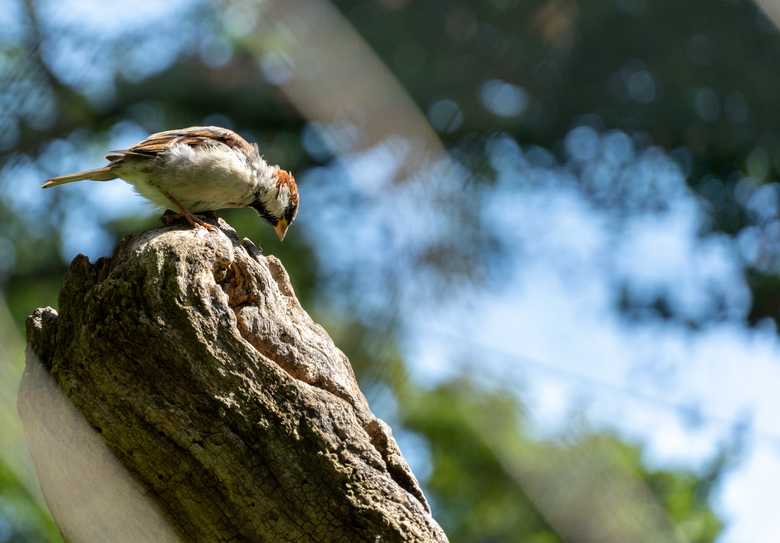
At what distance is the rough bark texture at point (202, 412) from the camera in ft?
8.09

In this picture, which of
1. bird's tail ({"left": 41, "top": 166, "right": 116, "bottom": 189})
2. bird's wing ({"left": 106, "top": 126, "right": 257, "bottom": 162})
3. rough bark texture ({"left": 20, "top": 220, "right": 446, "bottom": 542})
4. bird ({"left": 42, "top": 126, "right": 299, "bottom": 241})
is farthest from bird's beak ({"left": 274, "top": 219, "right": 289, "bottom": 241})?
rough bark texture ({"left": 20, "top": 220, "right": 446, "bottom": 542})

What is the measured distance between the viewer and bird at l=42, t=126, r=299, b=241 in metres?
3.67

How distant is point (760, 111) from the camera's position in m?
10.4

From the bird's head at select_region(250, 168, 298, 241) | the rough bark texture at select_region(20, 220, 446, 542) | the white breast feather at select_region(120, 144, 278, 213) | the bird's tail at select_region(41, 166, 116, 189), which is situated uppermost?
the bird's head at select_region(250, 168, 298, 241)

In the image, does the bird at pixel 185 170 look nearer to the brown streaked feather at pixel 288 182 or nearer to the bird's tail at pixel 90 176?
the bird's tail at pixel 90 176

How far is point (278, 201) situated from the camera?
4348mm

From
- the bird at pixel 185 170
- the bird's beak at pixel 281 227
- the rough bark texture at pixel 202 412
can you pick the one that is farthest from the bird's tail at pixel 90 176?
the rough bark texture at pixel 202 412

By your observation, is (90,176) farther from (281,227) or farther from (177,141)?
(281,227)

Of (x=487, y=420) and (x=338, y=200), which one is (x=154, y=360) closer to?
(x=487, y=420)

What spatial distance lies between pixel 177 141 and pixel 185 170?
5.9 inches

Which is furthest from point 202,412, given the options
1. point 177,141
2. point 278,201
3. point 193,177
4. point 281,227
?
point 281,227

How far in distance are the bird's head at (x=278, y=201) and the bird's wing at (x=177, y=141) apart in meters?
0.31

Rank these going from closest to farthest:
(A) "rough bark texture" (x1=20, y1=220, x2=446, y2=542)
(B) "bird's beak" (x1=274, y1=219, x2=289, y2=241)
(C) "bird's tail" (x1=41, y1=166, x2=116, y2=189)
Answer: (A) "rough bark texture" (x1=20, y1=220, x2=446, y2=542) → (C) "bird's tail" (x1=41, y1=166, x2=116, y2=189) → (B) "bird's beak" (x1=274, y1=219, x2=289, y2=241)

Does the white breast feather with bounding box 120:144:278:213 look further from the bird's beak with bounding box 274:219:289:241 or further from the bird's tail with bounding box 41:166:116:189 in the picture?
the bird's beak with bounding box 274:219:289:241
